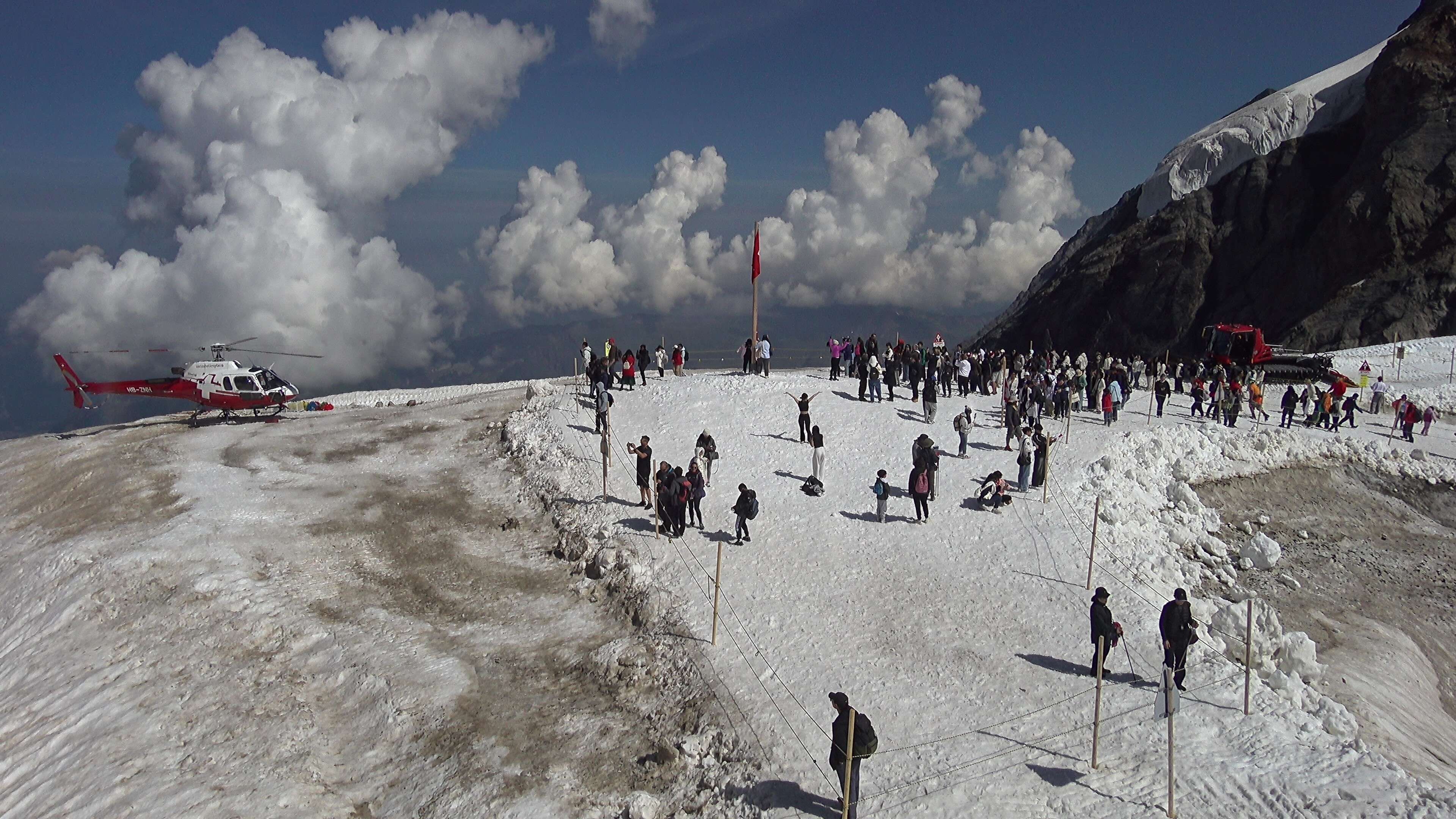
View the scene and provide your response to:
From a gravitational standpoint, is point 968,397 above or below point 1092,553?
above

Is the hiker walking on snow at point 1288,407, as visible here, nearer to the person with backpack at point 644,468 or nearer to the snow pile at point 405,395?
the person with backpack at point 644,468

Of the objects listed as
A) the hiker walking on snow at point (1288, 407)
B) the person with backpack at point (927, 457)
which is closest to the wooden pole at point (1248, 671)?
the person with backpack at point (927, 457)

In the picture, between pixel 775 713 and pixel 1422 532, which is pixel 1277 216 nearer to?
pixel 1422 532

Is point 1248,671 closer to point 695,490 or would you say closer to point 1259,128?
point 695,490

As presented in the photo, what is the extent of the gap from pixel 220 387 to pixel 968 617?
29288 millimetres

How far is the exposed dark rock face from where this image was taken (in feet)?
172

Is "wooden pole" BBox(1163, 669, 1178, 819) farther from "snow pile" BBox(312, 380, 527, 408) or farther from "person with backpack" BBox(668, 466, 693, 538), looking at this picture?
"snow pile" BBox(312, 380, 527, 408)

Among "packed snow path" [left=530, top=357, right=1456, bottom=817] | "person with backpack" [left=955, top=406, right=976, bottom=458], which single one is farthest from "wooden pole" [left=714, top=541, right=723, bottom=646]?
"person with backpack" [left=955, top=406, right=976, bottom=458]

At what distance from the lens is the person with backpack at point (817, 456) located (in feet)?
70.7

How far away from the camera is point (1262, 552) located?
2064 cm

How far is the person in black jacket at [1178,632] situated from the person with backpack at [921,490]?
7.20m

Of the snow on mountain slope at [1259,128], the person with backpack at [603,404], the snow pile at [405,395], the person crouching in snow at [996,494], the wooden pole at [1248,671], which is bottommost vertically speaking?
the wooden pole at [1248,671]

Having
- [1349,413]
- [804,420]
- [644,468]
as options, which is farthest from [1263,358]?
[644,468]

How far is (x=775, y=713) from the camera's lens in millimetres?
12250
